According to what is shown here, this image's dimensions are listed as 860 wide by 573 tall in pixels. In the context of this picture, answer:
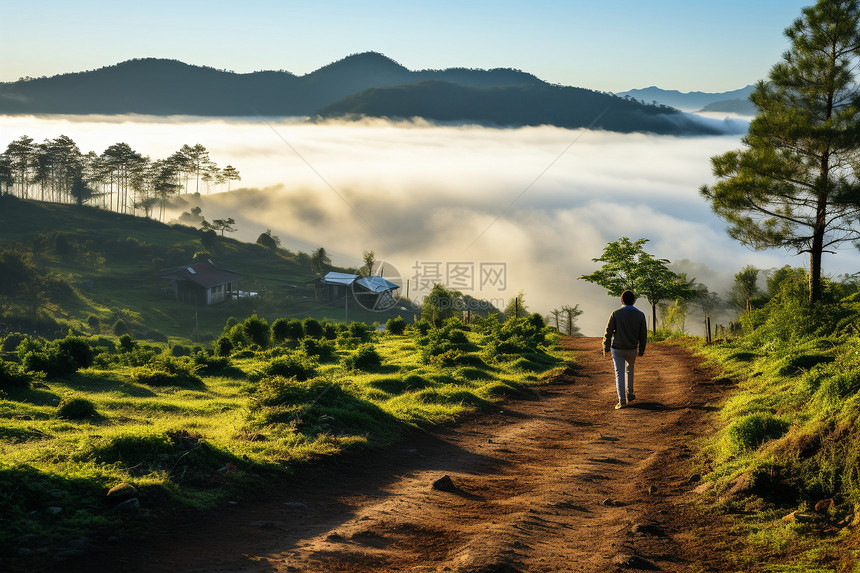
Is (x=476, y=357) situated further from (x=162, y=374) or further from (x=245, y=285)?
(x=245, y=285)

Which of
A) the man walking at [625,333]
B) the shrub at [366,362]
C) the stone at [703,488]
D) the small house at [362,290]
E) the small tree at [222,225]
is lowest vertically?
the small house at [362,290]

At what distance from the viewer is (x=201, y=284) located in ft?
260

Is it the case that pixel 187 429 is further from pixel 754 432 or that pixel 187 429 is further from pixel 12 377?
pixel 754 432

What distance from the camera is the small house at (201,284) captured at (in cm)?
7944

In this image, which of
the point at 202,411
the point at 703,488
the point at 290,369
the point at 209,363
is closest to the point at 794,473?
the point at 703,488

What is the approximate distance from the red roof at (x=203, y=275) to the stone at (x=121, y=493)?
76521 mm

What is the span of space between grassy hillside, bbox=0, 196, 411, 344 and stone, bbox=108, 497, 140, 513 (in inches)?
2271

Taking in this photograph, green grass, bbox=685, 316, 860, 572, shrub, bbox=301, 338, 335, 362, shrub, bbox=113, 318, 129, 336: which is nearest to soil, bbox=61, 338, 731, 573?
green grass, bbox=685, 316, 860, 572

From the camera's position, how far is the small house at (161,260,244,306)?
79.4 m

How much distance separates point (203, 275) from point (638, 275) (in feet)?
199

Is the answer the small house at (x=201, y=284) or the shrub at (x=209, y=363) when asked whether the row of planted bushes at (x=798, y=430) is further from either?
the small house at (x=201, y=284)

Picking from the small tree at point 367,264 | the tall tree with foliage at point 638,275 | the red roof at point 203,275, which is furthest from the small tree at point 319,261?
the tall tree with foliage at point 638,275

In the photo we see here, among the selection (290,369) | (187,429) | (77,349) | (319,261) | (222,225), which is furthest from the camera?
(222,225)

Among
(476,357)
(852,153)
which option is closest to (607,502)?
(476,357)
